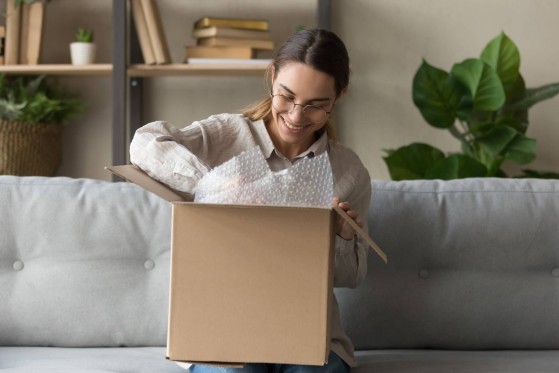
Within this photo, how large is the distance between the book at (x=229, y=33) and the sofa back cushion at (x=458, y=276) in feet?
4.36

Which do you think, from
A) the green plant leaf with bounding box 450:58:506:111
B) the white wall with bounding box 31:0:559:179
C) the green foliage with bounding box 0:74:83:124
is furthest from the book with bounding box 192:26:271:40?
the green plant leaf with bounding box 450:58:506:111

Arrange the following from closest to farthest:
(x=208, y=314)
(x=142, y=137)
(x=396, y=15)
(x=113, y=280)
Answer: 1. (x=208, y=314)
2. (x=142, y=137)
3. (x=113, y=280)
4. (x=396, y=15)

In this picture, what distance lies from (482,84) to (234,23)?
89 cm

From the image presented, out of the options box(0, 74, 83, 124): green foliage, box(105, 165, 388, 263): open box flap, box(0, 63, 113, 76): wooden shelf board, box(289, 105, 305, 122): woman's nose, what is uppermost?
box(289, 105, 305, 122): woman's nose

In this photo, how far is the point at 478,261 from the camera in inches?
79.4

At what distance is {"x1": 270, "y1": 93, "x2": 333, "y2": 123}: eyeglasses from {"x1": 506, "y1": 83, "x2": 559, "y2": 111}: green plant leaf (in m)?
1.61

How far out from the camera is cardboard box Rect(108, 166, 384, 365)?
1.38m

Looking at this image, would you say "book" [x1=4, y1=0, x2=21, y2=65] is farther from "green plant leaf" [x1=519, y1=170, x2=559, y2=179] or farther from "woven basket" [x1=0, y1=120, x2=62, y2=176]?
"green plant leaf" [x1=519, y1=170, x2=559, y2=179]

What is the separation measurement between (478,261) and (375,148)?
153 centimetres

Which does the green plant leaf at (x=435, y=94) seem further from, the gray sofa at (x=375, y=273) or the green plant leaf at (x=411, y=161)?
the gray sofa at (x=375, y=273)

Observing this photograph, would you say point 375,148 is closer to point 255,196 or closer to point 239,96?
point 239,96

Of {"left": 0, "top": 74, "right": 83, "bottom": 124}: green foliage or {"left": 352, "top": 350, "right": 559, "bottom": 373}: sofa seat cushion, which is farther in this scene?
{"left": 0, "top": 74, "right": 83, "bottom": 124}: green foliage

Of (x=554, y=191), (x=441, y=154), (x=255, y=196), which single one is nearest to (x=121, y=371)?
(x=255, y=196)

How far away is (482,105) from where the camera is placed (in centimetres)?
305
